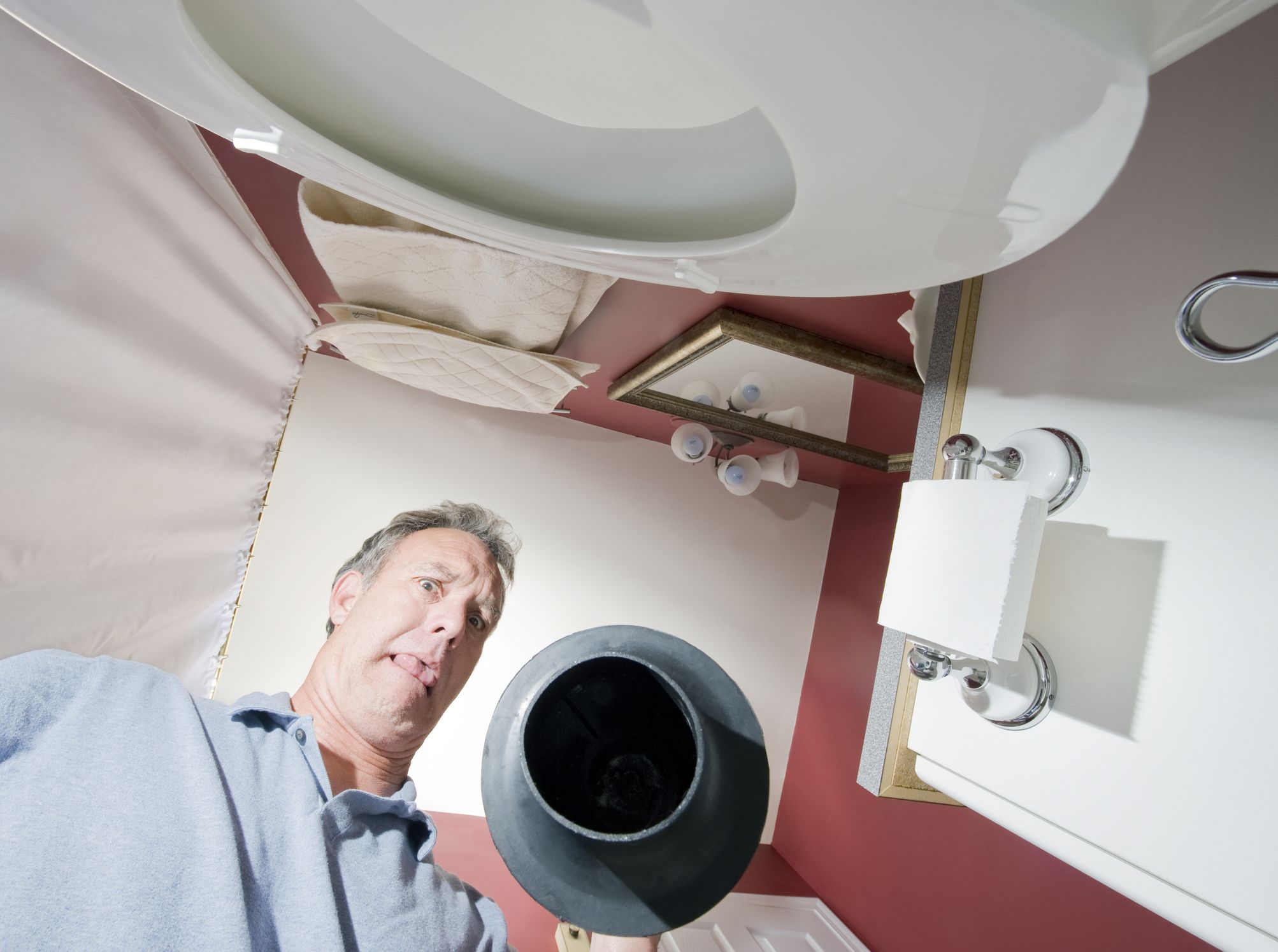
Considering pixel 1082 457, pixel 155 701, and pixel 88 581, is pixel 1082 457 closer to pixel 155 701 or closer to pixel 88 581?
pixel 155 701

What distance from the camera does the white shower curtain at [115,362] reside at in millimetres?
917

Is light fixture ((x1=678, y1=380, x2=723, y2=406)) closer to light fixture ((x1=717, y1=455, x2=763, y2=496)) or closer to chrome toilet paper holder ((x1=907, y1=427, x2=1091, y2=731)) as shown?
light fixture ((x1=717, y1=455, x2=763, y2=496))

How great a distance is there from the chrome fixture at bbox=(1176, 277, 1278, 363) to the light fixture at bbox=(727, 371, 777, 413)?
40.2 inches

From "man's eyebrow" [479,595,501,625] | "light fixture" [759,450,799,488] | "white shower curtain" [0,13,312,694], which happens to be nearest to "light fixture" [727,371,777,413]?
"light fixture" [759,450,799,488]

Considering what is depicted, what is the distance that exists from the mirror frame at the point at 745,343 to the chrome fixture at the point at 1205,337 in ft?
2.64

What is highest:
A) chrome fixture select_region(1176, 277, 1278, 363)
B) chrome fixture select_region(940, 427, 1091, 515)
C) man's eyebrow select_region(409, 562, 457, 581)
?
chrome fixture select_region(1176, 277, 1278, 363)

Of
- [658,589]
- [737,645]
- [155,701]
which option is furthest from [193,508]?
[737,645]

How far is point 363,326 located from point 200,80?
102cm

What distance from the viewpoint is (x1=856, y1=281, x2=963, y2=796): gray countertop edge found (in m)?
0.76

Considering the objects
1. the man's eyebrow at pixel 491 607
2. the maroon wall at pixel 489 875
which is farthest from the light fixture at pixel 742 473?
the maroon wall at pixel 489 875

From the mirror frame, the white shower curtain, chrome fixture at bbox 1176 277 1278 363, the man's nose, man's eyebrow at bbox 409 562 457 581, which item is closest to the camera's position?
chrome fixture at bbox 1176 277 1278 363

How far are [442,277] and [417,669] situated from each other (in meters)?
0.74

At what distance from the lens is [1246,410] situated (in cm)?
45

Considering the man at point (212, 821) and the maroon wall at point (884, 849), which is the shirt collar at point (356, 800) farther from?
the maroon wall at point (884, 849)
